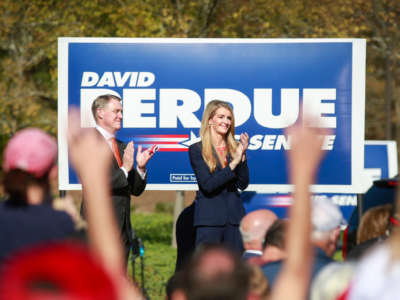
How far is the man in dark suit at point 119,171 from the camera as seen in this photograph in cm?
649

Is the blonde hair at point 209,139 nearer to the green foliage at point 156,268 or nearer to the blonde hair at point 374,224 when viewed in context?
the blonde hair at point 374,224

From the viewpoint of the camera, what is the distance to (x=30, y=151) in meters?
3.03

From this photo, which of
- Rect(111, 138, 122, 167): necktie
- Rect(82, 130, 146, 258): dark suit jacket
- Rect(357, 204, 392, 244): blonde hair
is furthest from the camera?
Rect(111, 138, 122, 167): necktie

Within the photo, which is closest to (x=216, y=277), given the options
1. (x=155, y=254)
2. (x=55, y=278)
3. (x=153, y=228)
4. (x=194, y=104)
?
(x=55, y=278)

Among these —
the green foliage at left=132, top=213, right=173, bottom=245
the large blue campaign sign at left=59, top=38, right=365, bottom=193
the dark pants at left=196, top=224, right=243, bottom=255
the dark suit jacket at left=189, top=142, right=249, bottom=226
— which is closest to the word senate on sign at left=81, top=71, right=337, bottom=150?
the large blue campaign sign at left=59, top=38, right=365, bottom=193

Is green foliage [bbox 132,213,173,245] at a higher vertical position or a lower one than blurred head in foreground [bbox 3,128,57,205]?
lower

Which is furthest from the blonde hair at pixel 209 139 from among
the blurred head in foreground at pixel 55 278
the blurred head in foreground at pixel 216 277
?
the blurred head in foreground at pixel 55 278

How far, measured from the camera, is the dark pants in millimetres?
6586

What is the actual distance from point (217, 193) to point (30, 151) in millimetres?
3723

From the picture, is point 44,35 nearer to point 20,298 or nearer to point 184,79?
point 184,79

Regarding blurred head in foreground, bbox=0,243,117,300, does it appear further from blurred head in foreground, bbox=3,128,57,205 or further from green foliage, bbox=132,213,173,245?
green foliage, bbox=132,213,173,245

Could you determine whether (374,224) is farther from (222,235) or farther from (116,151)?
(116,151)

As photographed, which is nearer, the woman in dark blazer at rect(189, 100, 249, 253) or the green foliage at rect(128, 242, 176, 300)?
the woman in dark blazer at rect(189, 100, 249, 253)

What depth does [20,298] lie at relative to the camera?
1604mm
